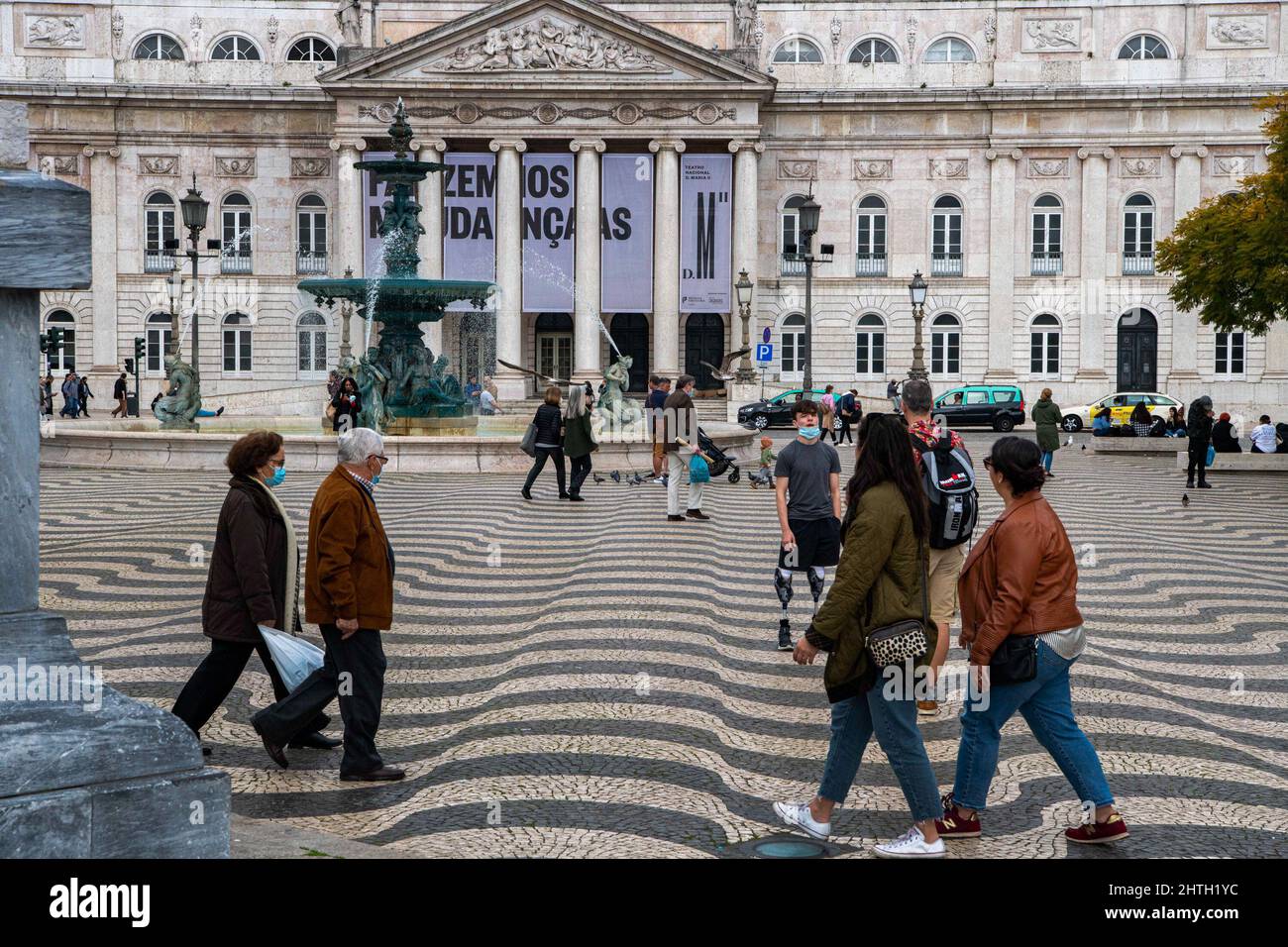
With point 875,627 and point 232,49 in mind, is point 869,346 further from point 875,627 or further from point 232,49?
point 875,627

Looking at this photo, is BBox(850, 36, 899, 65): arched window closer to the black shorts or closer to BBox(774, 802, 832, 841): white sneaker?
the black shorts

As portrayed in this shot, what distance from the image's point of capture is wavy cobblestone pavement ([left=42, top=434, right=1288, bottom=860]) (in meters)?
6.69

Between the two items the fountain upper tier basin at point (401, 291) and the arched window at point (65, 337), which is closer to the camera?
the fountain upper tier basin at point (401, 291)

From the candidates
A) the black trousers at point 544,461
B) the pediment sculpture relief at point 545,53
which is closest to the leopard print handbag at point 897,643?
the black trousers at point 544,461

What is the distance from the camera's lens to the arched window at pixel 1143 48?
5675 centimetres

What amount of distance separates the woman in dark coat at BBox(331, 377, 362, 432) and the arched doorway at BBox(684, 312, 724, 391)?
29.9 m

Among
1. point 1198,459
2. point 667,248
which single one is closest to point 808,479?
point 1198,459

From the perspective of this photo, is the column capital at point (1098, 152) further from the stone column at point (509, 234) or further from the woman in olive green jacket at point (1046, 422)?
the woman in olive green jacket at point (1046, 422)

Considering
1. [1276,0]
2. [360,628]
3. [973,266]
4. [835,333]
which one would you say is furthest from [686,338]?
[360,628]

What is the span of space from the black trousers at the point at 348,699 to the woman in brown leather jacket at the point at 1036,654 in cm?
278

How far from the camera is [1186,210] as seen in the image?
55.3 metres

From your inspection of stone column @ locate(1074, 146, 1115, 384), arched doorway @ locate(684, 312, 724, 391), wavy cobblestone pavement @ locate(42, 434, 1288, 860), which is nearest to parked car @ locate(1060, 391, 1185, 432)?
stone column @ locate(1074, 146, 1115, 384)

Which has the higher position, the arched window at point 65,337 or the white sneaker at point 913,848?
the arched window at point 65,337
